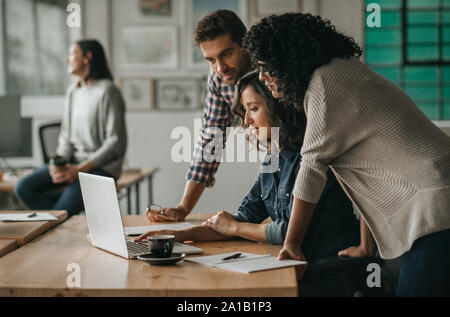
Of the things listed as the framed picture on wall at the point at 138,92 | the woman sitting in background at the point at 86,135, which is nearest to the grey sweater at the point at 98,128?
the woman sitting in background at the point at 86,135

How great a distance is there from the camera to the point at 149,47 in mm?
4980

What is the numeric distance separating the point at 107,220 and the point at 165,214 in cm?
58

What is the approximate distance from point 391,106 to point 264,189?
0.57 meters

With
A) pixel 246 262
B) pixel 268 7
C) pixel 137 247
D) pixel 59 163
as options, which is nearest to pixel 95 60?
pixel 59 163

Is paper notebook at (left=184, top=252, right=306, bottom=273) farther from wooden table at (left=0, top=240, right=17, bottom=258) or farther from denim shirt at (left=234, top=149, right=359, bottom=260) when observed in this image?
wooden table at (left=0, top=240, right=17, bottom=258)

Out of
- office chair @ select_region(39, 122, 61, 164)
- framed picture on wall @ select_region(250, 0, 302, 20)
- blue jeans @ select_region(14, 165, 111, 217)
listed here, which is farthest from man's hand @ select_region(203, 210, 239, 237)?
framed picture on wall @ select_region(250, 0, 302, 20)

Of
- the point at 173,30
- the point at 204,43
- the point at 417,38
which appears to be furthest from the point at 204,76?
the point at 204,43

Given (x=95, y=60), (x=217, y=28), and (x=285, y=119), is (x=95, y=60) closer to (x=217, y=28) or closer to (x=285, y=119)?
(x=217, y=28)

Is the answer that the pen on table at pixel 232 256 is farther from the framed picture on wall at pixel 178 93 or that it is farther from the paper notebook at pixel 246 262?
the framed picture on wall at pixel 178 93

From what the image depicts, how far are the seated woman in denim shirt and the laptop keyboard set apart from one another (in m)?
0.05

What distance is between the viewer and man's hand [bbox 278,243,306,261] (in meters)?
1.36

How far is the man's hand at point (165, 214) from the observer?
6.55 feet

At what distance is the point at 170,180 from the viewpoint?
200 inches
